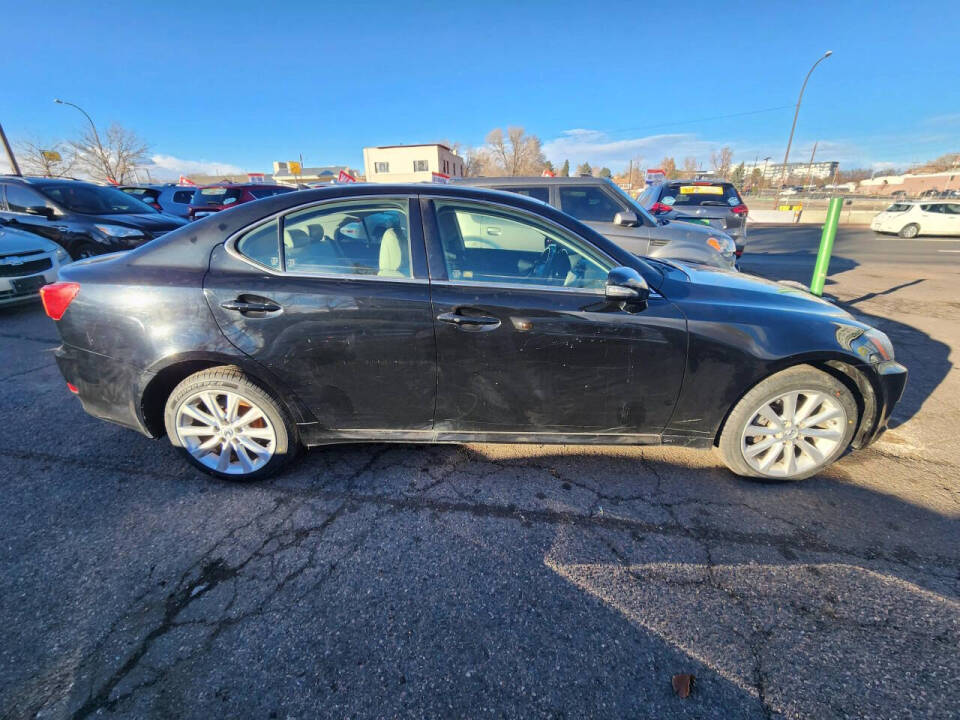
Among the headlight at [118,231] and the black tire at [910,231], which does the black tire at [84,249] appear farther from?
the black tire at [910,231]

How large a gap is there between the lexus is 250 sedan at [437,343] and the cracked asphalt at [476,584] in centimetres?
31

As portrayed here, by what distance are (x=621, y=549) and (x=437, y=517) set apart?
957mm

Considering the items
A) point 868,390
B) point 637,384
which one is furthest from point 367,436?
point 868,390

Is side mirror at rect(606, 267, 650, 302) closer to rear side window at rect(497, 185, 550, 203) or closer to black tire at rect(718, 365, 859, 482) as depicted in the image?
black tire at rect(718, 365, 859, 482)

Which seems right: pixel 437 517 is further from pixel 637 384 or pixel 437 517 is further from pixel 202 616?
pixel 637 384

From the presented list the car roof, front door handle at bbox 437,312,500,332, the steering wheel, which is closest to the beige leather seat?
front door handle at bbox 437,312,500,332

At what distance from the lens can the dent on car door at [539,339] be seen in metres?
2.36

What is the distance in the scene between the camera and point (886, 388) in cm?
257

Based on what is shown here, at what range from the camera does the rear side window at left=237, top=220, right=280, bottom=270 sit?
2449mm

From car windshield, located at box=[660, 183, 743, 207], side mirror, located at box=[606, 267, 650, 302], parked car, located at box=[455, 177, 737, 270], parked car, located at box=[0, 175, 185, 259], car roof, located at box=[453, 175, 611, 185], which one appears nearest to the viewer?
side mirror, located at box=[606, 267, 650, 302]

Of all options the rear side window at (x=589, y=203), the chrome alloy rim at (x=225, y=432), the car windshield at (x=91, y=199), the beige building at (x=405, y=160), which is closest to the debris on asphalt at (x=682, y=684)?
the chrome alloy rim at (x=225, y=432)

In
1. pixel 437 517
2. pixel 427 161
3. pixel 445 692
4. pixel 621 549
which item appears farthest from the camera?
pixel 427 161

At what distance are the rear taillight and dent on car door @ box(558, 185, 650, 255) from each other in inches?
201

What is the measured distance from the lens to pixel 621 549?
217 cm
